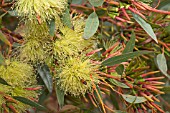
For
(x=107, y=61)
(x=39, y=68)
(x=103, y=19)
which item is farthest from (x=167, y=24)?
(x=39, y=68)

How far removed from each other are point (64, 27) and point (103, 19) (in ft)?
0.91

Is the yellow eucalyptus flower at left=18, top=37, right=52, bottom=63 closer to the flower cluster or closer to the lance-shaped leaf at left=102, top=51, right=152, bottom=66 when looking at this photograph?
the flower cluster

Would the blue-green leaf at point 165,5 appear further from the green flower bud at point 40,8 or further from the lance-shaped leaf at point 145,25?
the green flower bud at point 40,8

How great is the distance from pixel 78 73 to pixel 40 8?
0.24m

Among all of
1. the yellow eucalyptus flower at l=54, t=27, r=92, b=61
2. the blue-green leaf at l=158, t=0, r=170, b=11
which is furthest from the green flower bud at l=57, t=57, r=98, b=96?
the blue-green leaf at l=158, t=0, r=170, b=11

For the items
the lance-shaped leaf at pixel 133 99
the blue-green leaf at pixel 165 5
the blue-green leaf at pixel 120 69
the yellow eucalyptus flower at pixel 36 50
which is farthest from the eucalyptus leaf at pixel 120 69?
the blue-green leaf at pixel 165 5

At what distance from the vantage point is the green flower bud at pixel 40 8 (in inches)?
48.2

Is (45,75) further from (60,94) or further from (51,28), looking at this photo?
(51,28)

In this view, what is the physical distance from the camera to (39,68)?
1.43 metres

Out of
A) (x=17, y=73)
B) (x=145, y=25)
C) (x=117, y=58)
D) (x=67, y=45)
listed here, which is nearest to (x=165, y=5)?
(x=145, y=25)

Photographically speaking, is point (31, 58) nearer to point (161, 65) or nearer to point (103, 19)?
point (103, 19)

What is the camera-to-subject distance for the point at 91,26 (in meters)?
1.33

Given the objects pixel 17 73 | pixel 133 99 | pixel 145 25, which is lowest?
pixel 133 99

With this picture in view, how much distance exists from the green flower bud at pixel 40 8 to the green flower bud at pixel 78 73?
16 cm
